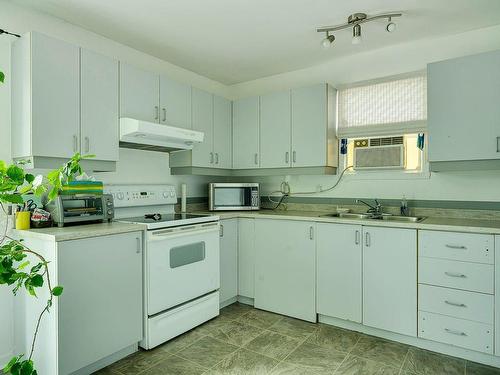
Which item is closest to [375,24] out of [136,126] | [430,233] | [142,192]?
[430,233]

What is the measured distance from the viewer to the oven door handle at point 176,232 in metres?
2.46

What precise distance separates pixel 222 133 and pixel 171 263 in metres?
1.63

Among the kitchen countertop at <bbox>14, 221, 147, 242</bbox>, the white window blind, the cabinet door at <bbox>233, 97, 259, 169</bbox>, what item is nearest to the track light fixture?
the white window blind

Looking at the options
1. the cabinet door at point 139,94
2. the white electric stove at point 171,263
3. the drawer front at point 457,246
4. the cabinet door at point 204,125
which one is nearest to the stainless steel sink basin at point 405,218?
the drawer front at point 457,246

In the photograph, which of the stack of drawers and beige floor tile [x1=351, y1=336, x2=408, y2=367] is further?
beige floor tile [x1=351, y1=336, x2=408, y2=367]

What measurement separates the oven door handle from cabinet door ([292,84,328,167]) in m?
1.09

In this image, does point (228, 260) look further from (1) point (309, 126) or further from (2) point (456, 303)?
(2) point (456, 303)

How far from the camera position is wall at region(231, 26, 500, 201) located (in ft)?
8.93

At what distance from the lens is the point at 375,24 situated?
2672 millimetres

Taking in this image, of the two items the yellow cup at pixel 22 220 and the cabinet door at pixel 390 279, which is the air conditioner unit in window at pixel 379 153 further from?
the yellow cup at pixel 22 220

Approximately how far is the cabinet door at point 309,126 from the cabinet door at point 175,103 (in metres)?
1.06

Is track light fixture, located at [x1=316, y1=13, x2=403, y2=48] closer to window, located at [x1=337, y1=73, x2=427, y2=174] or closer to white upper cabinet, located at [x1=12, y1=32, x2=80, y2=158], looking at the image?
window, located at [x1=337, y1=73, x2=427, y2=174]

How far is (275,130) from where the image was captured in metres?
3.47

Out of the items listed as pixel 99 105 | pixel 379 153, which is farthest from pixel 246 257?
pixel 99 105
